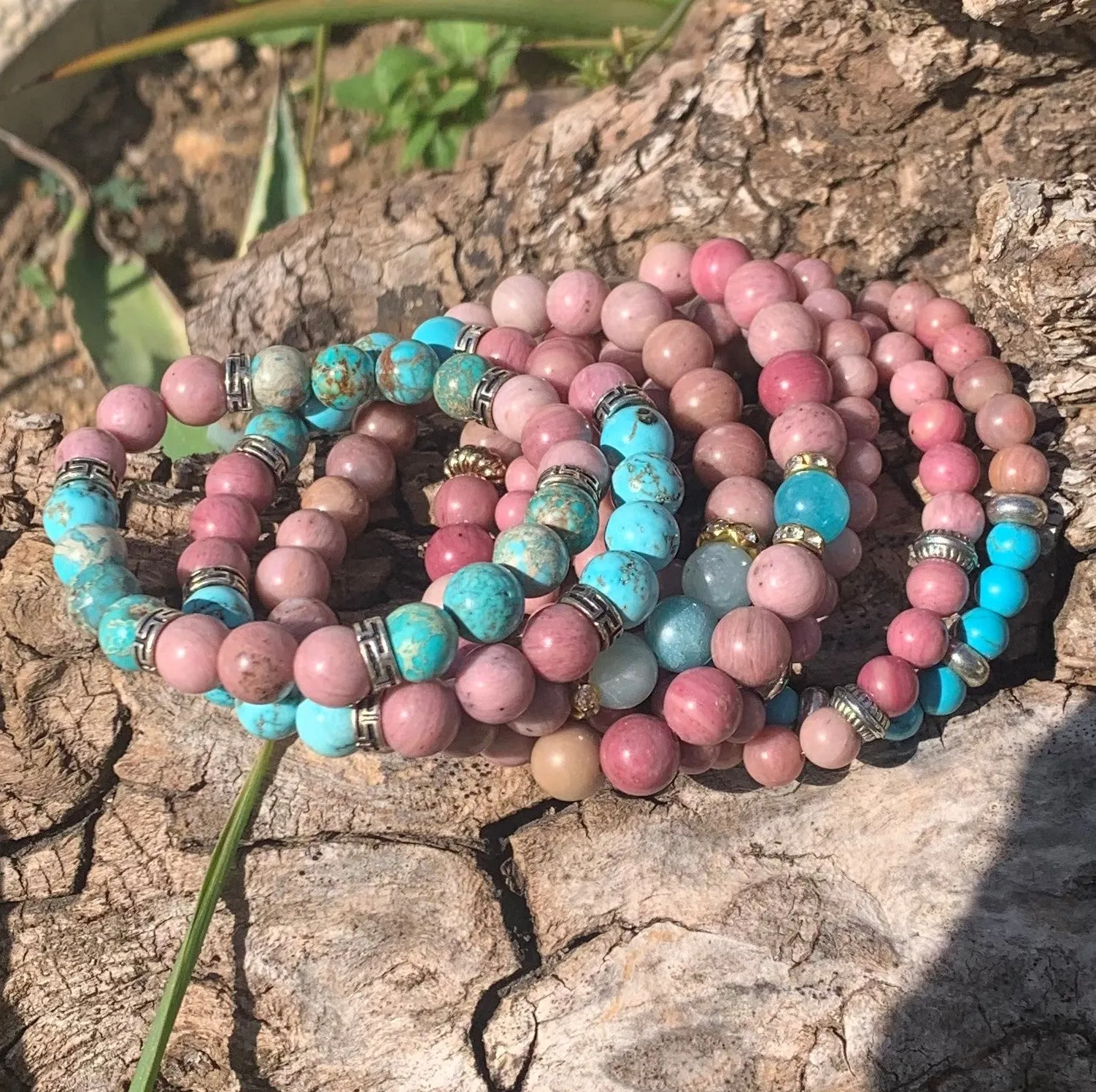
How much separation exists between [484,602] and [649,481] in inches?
13.0

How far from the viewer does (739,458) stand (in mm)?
1722

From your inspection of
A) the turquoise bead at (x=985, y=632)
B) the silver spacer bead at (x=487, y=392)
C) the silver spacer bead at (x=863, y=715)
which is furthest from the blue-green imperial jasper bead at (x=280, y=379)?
the turquoise bead at (x=985, y=632)

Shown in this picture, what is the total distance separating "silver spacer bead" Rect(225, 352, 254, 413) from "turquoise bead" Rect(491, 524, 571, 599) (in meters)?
0.57

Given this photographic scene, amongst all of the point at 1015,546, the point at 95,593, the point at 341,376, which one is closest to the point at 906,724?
the point at 1015,546

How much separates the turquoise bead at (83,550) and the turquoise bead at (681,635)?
2.55 feet

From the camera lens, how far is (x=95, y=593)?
60.9 inches

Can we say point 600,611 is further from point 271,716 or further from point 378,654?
point 271,716

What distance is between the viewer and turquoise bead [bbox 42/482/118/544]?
5.31 feet

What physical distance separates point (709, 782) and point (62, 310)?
8.55ft

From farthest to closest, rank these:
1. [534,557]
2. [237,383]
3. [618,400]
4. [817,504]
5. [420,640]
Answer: [237,383] < [618,400] < [817,504] < [534,557] < [420,640]

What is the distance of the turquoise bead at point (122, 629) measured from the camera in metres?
1.50

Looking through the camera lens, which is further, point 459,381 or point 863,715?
point 459,381

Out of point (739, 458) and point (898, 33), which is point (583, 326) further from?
point (898, 33)

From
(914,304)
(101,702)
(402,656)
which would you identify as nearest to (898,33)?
(914,304)
